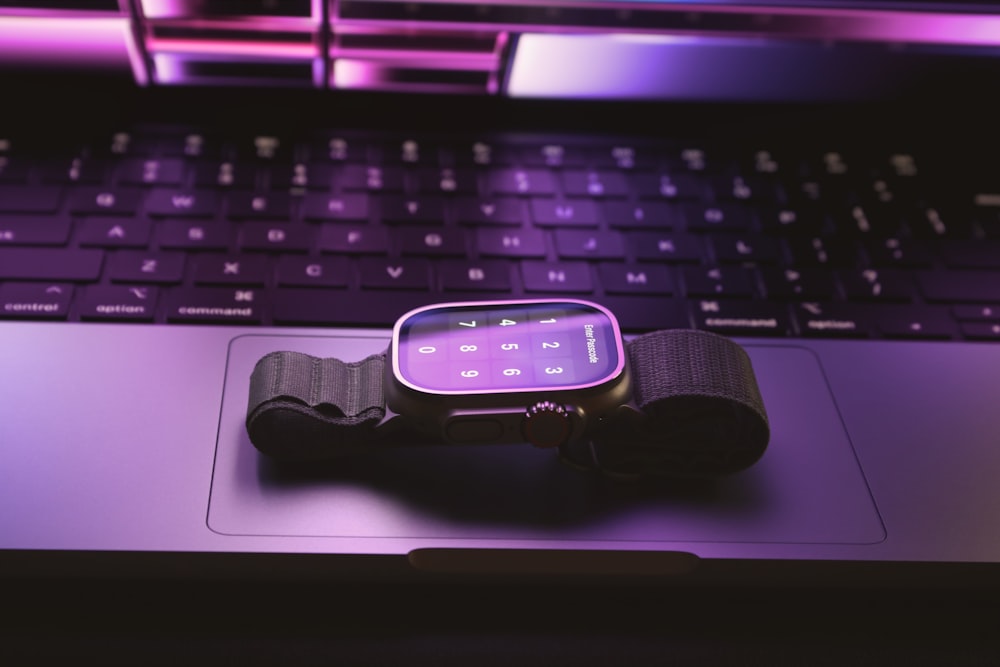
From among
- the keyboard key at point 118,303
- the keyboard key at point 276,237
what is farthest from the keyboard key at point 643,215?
the keyboard key at point 118,303

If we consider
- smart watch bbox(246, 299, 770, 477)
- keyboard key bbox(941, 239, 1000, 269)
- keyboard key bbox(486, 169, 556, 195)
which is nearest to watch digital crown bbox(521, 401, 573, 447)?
smart watch bbox(246, 299, 770, 477)

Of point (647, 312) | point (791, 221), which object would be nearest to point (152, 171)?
point (647, 312)

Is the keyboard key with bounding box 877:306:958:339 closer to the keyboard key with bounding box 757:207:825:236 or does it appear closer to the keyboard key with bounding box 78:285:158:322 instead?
the keyboard key with bounding box 757:207:825:236

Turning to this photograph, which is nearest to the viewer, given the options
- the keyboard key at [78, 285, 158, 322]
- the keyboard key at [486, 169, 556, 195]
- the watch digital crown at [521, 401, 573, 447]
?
the watch digital crown at [521, 401, 573, 447]

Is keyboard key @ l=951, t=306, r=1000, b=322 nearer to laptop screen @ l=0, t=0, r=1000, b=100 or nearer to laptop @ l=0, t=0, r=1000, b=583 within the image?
laptop @ l=0, t=0, r=1000, b=583

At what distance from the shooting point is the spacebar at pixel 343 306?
52 cm

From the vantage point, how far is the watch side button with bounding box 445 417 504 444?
0.41 meters

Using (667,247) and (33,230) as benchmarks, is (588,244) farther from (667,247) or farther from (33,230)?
(33,230)

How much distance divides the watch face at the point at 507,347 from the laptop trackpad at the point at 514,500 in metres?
0.06

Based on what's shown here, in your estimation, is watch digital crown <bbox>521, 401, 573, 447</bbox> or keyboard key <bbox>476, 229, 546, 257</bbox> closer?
watch digital crown <bbox>521, 401, 573, 447</bbox>

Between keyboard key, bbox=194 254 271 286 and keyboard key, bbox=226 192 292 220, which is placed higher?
keyboard key, bbox=226 192 292 220

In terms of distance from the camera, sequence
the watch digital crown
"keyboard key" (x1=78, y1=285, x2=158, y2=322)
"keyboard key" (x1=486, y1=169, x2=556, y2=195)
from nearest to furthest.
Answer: the watch digital crown, "keyboard key" (x1=78, y1=285, x2=158, y2=322), "keyboard key" (x1=486, y1=169, x2=556, y2=195)

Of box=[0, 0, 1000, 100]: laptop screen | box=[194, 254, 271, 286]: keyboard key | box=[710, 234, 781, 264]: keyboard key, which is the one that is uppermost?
box=[0, 0, 1000, 100]: laptop screen

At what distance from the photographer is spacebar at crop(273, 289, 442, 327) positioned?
52cm
